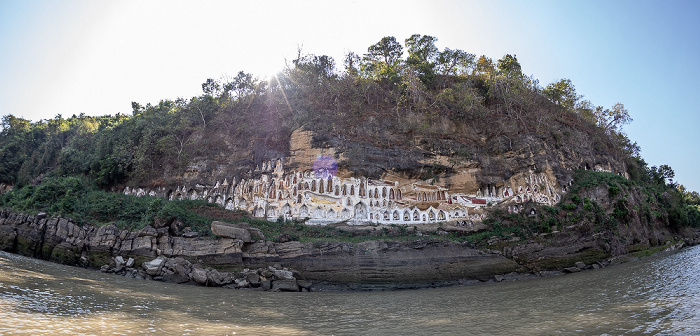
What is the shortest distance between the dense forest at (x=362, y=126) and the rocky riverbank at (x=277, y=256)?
6684 millimetres

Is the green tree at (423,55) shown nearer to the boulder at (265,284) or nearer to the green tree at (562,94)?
the green tree at (562,94)

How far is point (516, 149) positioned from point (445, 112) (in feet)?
18.6

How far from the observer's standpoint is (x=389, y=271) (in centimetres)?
1772

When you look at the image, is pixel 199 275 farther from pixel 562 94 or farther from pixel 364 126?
pixel 562 94

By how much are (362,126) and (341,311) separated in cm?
1732

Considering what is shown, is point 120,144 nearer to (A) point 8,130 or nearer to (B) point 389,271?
(A) point 8,130

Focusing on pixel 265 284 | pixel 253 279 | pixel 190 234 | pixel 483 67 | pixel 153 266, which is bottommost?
pixel 265 284

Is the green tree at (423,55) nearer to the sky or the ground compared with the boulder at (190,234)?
nearer to the sky

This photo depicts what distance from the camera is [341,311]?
32.4 ft

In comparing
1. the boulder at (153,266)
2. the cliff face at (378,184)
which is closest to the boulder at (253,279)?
the boulder at (153,266)

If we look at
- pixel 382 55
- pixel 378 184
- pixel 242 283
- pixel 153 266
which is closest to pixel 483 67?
pixel 382 55

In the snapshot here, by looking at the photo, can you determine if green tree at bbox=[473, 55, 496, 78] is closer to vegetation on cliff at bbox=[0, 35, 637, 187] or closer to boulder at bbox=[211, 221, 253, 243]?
vegetation on cliff at bbox=[0, 35, 637, 187]

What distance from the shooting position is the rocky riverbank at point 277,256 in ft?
52.1

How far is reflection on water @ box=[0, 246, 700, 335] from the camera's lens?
6.28 m
